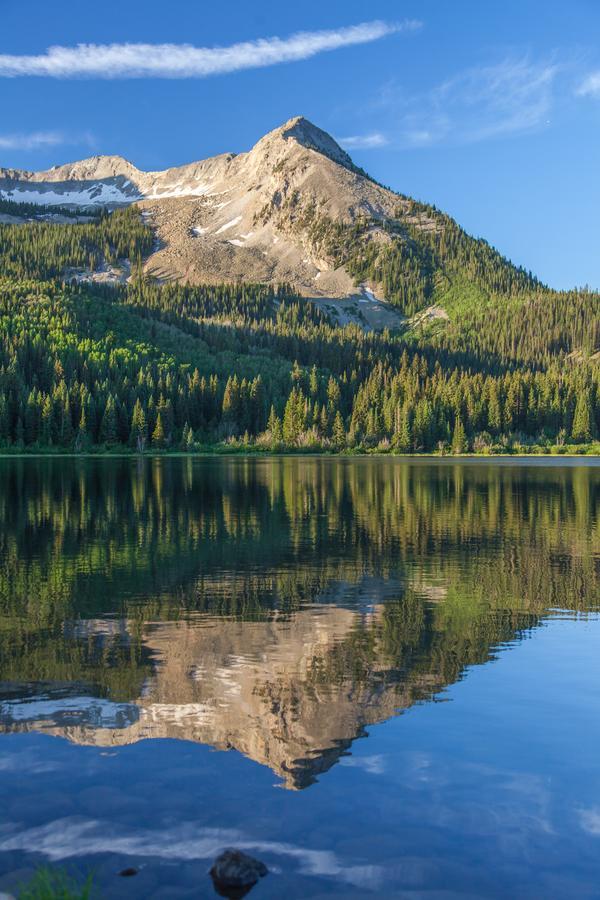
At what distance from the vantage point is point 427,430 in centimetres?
18562

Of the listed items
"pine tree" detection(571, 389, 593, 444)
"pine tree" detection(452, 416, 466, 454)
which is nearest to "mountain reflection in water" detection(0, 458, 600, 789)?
"pine tree" detection(452, 416, 466, 454)

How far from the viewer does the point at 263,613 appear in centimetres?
2094

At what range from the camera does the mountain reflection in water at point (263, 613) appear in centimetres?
1307

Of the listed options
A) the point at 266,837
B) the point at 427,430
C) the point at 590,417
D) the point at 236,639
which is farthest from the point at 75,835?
the point at 590,417

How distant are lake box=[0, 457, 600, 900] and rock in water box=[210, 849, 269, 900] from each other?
0.49ft

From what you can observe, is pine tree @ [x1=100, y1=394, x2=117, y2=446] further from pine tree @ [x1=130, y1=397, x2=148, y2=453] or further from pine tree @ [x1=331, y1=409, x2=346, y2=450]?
pine tree @ [x1=331, y1=409, x2=346, y2=450]

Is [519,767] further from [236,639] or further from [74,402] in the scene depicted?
[74,402]

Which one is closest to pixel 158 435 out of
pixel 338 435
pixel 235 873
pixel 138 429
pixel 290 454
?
pixel 138 429

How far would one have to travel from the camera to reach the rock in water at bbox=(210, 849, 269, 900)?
8273 millimetres

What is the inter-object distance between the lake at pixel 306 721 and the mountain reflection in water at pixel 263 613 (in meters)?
0.09

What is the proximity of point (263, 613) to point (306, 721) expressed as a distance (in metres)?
8.25

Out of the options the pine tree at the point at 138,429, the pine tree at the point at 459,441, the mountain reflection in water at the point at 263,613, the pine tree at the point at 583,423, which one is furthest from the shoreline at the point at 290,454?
the mountain reflection in water at the point at 263,613

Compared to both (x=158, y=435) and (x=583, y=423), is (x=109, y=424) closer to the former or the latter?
(x=158, y=435)

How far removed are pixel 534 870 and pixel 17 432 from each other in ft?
531
